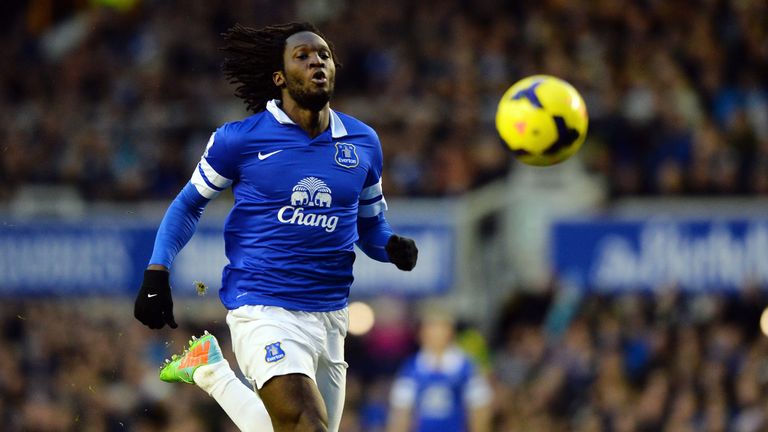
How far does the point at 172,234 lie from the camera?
6434 mm

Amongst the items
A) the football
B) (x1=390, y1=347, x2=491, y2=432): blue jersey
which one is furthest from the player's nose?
(x1=390, y1=347, x2=491, y2=432): blue jersey

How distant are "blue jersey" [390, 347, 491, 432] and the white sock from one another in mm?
4403

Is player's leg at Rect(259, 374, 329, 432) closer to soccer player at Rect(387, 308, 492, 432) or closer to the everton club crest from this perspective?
the everton club crest

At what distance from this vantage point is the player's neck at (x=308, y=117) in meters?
6.46

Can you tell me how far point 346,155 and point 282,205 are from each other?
390 millimetres

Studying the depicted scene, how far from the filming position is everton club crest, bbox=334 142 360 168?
6.46m

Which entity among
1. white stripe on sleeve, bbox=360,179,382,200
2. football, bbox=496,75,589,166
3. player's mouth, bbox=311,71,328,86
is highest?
player's mouth, bbox=311,71,328,86

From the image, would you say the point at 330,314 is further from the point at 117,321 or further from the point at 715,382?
the point at 117,321

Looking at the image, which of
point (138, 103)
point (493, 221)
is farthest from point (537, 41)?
point (138, 103)

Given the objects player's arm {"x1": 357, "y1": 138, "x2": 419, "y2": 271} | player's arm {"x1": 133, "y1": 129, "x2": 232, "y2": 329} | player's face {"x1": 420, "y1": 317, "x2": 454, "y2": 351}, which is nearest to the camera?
player's arm {"x1": 133, "y1": 129, "x2": 232, "y2": 329}

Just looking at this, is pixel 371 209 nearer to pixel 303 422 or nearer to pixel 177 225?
pixel 177 225

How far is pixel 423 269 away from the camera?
51.3 ft

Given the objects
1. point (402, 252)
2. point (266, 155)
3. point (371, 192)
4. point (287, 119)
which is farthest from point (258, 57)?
point (402, 252)

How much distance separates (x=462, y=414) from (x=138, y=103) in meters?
8.93
